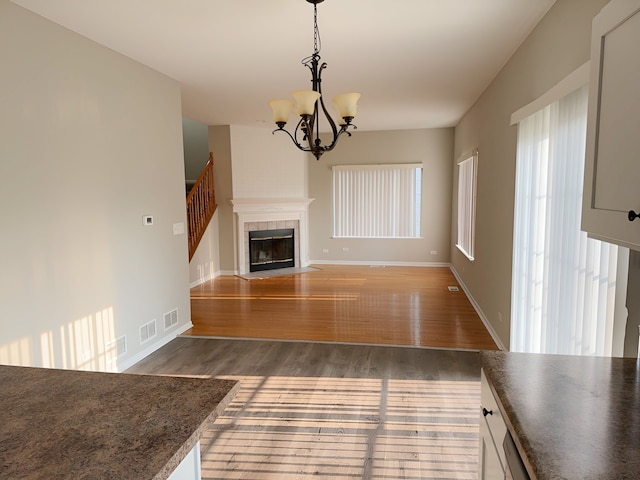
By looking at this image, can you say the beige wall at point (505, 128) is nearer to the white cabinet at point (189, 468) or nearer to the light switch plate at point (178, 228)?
the white cabinet at point (189, 468)

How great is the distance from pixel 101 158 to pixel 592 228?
3.38 m

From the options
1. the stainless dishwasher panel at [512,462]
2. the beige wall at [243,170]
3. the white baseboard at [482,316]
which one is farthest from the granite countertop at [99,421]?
the beige wall at [243,170]

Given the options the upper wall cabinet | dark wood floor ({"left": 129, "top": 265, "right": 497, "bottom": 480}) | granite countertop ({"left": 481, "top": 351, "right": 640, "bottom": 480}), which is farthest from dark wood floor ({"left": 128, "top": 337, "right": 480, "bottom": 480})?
the upper wall cabinet

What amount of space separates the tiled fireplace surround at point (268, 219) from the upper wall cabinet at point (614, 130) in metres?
6.81

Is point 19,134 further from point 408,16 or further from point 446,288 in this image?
point 446,288

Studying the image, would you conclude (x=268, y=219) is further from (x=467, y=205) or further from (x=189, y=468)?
(x=189, y=468)

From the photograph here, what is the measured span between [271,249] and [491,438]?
714cm

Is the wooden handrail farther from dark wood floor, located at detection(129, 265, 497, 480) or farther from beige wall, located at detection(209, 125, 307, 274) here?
dark wood floor, located at detection(129, 265, 497, 480)

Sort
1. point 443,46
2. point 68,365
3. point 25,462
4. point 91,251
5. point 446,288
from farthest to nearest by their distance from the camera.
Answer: point 446,288 → point 443,46 → point 91,251 → point 68,365 → point 25,462

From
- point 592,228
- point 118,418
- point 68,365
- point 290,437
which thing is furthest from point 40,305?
point 592,228

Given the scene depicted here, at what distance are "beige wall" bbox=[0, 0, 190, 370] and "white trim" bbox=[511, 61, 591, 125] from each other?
3279 mm

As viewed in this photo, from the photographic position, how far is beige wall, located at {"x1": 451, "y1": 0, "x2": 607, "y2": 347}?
244cm

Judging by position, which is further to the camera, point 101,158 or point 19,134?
point 101,158

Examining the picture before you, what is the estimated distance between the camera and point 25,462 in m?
0.94
